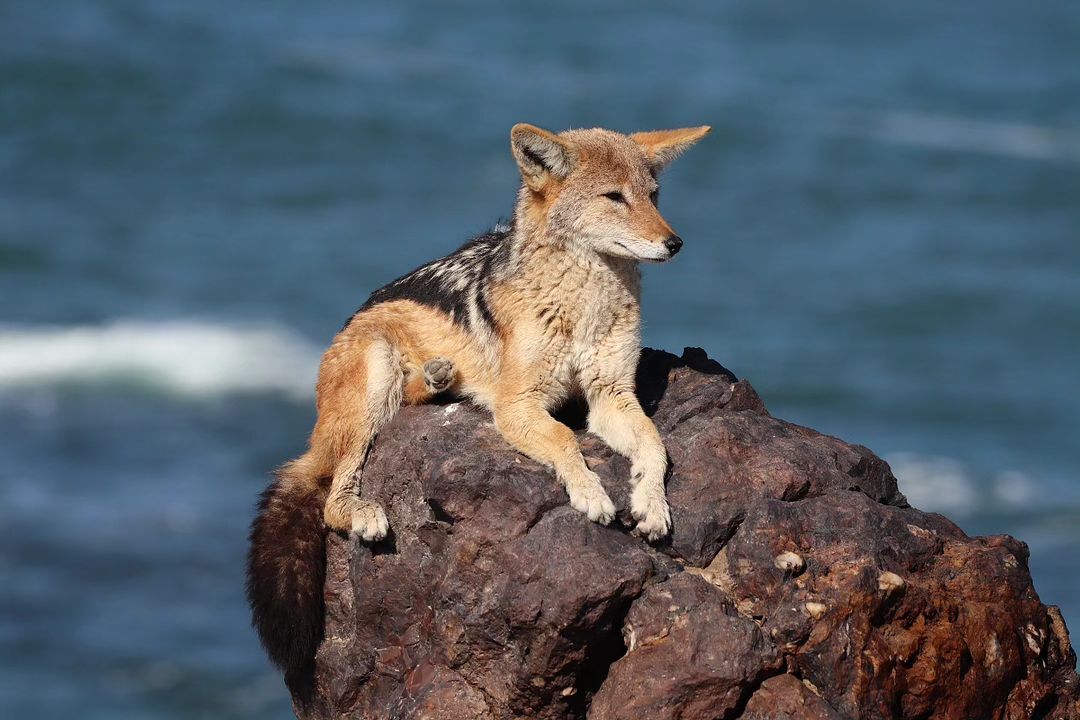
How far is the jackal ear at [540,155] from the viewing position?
1025 centimetres

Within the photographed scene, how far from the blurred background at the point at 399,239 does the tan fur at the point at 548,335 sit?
366 inches

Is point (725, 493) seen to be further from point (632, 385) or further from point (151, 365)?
point (151, 365)

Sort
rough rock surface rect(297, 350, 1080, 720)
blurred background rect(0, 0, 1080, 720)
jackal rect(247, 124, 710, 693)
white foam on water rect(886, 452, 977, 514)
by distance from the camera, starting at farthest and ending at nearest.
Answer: white foam on water rect(886, 452, 977, 514), blurred background rect(0, 0, 1080, 720), jackal rect(247, 124, 710, 693), rough rock surface rect(297, 350, 1080, 720)

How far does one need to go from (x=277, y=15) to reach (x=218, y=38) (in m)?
4.39

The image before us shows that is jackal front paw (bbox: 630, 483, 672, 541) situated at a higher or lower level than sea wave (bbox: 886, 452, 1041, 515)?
lower

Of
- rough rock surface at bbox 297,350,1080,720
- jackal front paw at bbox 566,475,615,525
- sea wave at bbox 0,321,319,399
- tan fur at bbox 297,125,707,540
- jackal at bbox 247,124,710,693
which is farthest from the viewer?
sea wave at bbox 0,321,319,399

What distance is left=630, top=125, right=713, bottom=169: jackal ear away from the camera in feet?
35.6

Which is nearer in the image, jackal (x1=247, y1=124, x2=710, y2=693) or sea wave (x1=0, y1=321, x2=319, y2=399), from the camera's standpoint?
jackal (x1=247, y1=124, x2=710, y2=693)

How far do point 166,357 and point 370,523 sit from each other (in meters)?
21.2

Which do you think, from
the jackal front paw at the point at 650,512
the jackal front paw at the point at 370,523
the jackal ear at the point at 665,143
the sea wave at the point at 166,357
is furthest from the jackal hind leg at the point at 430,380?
the sea wave at the point at 166,357

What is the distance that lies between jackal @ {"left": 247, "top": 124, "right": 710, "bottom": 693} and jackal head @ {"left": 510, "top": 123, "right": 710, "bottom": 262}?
10 mm

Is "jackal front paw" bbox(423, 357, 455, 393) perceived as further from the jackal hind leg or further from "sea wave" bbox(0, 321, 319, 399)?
"sea wave" bbox(0, 321, 319, 399)

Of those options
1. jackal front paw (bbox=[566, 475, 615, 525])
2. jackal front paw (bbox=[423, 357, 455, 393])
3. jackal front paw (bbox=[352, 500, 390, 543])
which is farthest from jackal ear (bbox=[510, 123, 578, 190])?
jackal front paw (bbox=[352, 500, 390, 543])

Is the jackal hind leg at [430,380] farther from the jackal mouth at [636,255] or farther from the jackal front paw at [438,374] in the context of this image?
the jackal mouth at [636,255]
